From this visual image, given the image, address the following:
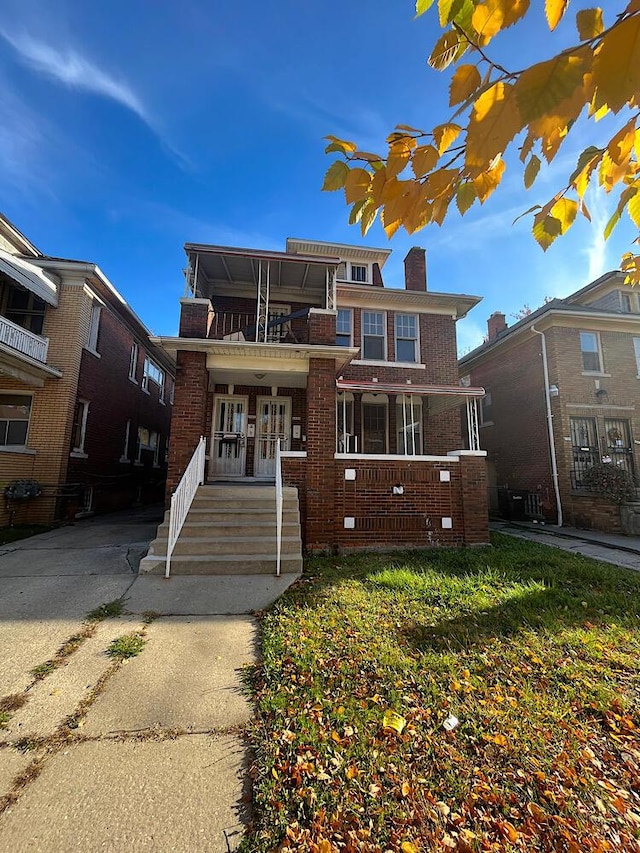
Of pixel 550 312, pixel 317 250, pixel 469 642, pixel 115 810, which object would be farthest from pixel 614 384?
pixel 115 810

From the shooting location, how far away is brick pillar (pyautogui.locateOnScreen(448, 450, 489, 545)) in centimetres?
809

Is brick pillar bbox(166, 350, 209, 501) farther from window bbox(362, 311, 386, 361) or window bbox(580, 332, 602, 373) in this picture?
window bbox(580, 332, 602, 373)

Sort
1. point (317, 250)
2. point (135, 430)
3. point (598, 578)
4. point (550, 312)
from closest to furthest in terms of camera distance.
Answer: point (598, 578)
point (550, 312)
point (317, 250)
point (135, 430)

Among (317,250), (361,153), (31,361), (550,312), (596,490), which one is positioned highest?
(317,250)

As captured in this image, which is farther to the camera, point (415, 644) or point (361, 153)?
point (415, 644)

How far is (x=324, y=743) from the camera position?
2357 mm

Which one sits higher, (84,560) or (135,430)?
(135,430)

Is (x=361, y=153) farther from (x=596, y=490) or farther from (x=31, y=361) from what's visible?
(x=596, y=490)

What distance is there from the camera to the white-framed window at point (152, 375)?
17250mm

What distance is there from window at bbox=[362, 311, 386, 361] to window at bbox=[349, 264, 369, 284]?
7.48 feet

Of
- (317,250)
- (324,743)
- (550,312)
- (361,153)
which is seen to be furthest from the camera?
(317,250)

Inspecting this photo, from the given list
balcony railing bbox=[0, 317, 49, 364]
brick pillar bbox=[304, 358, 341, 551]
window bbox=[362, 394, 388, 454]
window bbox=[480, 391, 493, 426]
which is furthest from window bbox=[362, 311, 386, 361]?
balcony railing bbox=[0, 317, 49, 364]

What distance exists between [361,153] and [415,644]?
412cm

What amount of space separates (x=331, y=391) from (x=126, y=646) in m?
5.86
